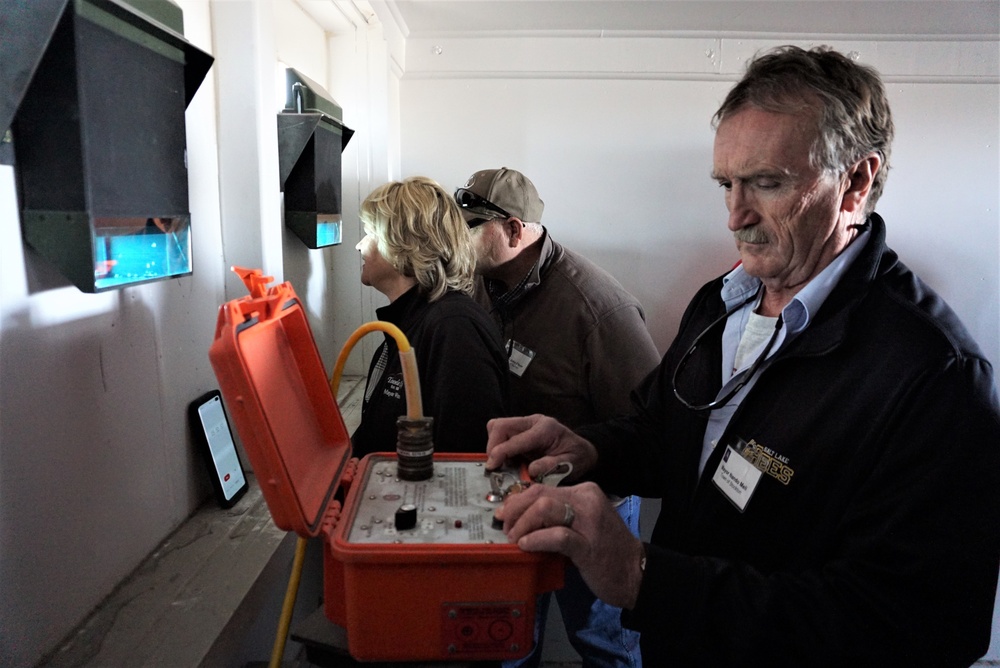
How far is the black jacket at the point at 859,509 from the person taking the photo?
0.68 meters

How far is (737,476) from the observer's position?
879 mm

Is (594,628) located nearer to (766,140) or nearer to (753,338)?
(753,338)

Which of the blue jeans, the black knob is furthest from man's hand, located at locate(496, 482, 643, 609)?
the blue jeans

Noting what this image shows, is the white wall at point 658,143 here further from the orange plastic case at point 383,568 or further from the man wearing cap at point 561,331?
the orange plastic case at point 383,568

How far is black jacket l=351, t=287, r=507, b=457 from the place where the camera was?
1.23 metres

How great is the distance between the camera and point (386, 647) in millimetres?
709

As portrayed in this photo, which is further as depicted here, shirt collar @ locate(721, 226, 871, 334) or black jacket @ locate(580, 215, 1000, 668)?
shirt collar @ locate(721, 226, 871, 334)

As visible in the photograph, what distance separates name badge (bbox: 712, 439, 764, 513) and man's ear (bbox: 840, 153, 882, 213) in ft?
1.26

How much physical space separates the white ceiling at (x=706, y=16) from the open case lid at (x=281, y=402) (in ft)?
4.99

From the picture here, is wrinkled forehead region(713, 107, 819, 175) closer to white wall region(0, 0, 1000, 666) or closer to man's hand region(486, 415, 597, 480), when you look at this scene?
man's hand region(486, 415, 597, 480)

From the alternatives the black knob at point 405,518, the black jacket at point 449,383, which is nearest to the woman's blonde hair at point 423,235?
the black jacket at point 449,383

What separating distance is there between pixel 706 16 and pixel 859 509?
1990 millimetres

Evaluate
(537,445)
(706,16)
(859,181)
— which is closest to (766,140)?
(859,181)

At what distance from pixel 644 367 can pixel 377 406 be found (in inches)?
29.3
